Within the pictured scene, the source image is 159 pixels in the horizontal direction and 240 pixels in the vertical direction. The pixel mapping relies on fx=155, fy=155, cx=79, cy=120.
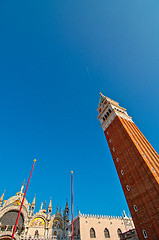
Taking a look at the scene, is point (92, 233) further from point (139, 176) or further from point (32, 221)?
point (139, 176)

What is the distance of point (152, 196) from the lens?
27.1 metres

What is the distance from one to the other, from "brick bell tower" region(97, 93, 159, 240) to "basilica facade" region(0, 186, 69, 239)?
21.1 meters

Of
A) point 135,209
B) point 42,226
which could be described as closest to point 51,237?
point 42,226

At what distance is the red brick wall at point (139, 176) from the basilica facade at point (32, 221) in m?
21.2

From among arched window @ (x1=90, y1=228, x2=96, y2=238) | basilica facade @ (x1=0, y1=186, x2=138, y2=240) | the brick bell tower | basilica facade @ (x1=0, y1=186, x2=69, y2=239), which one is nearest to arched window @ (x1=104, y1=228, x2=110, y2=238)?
basilica facade @ (x1=0, y1=186, x2=138, y2=240)

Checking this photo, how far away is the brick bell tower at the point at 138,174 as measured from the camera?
1048 inches

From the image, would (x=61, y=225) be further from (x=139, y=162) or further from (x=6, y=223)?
(x=139, y=162)

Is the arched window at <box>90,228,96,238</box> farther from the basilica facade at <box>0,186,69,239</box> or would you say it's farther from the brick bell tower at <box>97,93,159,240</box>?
the brick bell tower at <box>97,93,159,240</box>

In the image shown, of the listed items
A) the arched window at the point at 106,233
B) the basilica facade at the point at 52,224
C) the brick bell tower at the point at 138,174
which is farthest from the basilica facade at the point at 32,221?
the brick bell tower at the point at 138,174

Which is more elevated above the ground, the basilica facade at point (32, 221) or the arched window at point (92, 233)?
the basilica facade at point (32, 221)

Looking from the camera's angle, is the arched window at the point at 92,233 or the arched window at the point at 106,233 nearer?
the arched window at the point at 92,233

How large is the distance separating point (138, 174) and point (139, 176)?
1.52ft

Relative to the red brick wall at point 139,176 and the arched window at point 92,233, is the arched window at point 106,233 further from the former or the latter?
the red brick wall at point 139,176

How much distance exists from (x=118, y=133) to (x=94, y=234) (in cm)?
2626
